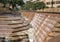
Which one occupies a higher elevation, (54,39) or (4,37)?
(54,39)

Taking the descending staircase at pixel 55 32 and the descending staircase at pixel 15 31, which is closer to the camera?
the descending staircase at pixel 55 32

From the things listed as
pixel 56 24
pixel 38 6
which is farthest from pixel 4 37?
pixel 38 6

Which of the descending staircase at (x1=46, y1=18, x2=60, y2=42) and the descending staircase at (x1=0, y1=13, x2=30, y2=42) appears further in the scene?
the descending staircase at (x1=0, y1=13, x2=30, y2=42)

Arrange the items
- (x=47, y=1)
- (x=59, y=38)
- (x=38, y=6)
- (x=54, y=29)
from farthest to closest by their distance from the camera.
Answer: (x=47, y=1) < (x=38, y=6) < (x=54, y=29) < (x=59, y=38)

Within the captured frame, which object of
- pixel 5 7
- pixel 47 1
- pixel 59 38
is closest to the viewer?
pixel 59 38

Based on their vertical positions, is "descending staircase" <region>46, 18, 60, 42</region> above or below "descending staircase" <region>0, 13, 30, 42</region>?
above

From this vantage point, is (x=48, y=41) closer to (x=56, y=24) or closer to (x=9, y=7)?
(x=56, y=24)

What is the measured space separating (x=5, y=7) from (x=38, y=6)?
15.2m

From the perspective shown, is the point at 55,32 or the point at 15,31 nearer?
the point at 55,32

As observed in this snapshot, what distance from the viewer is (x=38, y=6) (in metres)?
46.9

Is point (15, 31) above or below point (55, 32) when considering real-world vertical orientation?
below

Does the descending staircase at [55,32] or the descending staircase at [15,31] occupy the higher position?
the descending staircase at [55,32]

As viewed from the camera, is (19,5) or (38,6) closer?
(38,6)

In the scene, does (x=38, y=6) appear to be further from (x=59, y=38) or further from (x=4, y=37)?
(x=59, y=38)
